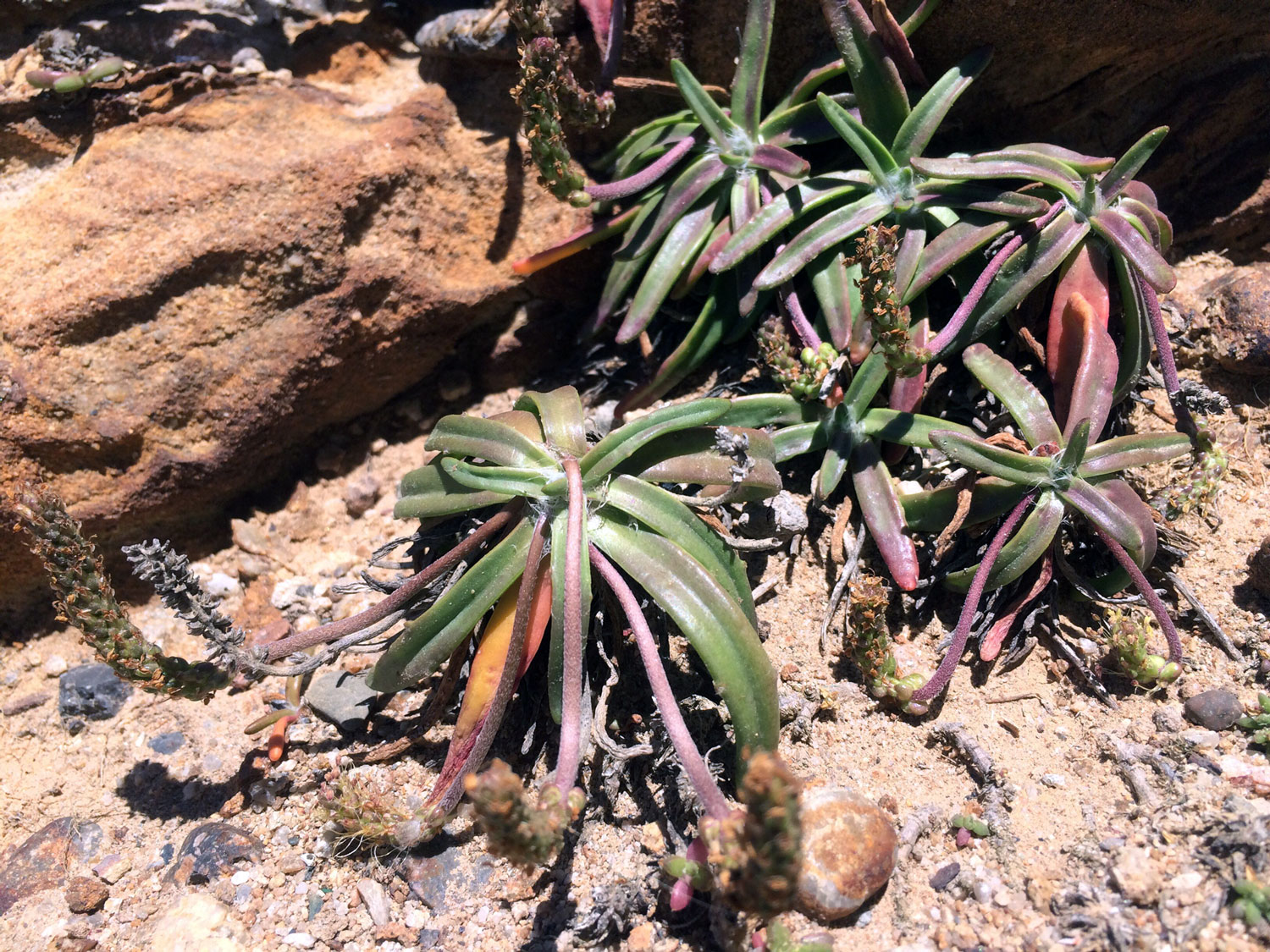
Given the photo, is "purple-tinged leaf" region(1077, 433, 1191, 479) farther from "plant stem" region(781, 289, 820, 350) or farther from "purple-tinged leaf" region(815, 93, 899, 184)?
"purple-tinged leaf" region(815, 93, 899, 184)

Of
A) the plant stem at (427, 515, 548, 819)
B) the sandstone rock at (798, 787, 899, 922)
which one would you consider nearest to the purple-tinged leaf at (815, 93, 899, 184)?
the plant stem at (427, 515, 548, 819)

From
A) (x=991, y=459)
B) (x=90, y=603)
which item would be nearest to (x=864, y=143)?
(x=991, y=459)

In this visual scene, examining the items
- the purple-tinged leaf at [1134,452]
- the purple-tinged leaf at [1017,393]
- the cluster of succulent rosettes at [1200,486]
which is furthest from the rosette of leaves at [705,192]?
the cluster of succulent rosettes at [1200,486]

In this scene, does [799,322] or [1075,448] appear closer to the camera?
[1075,448]

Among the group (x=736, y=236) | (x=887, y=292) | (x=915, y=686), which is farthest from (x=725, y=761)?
(x=736, y=236)

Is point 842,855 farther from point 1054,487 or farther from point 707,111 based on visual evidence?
point 707,111

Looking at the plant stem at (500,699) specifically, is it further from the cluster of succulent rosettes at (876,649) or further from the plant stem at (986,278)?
the plant stem at (986,278)

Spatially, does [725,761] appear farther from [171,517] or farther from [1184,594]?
[171,517]
